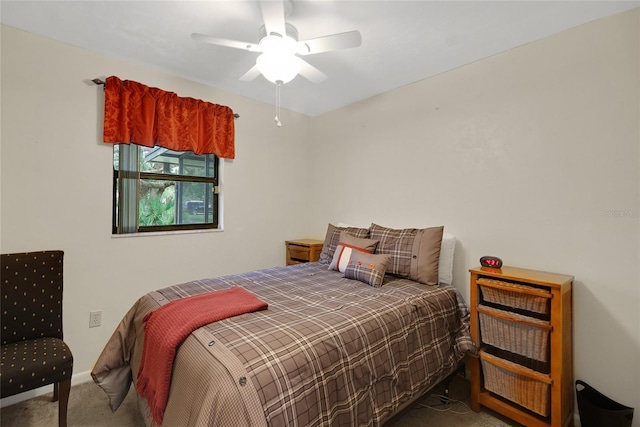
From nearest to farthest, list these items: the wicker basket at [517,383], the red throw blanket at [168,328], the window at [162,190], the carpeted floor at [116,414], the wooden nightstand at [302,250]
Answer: the red throw blanket at [168,328]
the wicker basket at [517,383]
the carpeted floor at [116,414]
the window at [162,190]
the wooden nightstand at [302,250]

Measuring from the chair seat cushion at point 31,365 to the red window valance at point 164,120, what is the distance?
1.44 meters

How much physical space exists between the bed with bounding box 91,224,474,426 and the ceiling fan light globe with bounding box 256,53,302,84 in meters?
1.33

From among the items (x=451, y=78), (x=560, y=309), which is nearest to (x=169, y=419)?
(x=560, y=309)

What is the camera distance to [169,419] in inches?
46.4

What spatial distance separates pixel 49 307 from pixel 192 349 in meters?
1.33

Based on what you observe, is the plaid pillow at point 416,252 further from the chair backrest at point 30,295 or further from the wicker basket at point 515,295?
the chair backrest at point 30,295

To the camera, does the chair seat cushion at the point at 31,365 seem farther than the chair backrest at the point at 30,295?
No

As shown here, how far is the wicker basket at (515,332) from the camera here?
1639 millimetres

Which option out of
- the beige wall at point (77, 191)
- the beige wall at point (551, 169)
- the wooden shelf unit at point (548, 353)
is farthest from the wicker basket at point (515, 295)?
the beige wall at point (77, 191)

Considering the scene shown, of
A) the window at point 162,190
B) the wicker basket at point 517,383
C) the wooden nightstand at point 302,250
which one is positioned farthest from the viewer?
the wooden nightstand at point 302,250

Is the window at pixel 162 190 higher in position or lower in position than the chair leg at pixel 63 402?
higher

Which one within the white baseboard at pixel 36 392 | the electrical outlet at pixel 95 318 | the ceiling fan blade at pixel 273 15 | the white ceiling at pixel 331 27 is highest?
the white ceiling at pixel 331 27

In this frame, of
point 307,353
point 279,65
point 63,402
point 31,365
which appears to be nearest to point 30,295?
point 31,365

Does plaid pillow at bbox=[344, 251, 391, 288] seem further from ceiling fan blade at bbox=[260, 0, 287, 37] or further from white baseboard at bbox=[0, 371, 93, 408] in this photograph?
white baseboard at bbox=[0, 371, 93, 408]
